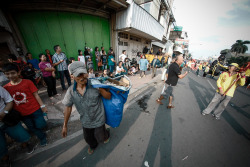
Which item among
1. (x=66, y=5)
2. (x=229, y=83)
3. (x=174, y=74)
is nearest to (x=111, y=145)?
(x=174, y=74)

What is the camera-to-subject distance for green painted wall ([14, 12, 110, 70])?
4.35 meters

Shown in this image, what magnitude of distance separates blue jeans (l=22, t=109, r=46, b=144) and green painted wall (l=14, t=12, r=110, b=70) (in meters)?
4.77

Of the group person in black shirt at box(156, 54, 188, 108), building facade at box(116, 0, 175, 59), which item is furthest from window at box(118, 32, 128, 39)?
person in black shirt at box(156, 54, 188, 108)

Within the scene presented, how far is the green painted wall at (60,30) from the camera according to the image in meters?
4.35

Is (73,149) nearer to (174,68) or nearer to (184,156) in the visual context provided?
(184,156)

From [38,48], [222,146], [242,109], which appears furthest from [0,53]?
[242,109]

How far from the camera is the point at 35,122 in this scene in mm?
1888

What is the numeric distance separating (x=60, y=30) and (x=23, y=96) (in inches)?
209

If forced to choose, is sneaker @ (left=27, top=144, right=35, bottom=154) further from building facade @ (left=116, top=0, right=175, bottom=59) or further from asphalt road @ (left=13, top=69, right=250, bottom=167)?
building facade @ (left=116, top=0, right=175, bottom=59)

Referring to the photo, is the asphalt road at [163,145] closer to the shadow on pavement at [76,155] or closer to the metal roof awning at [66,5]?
the shadow on pavement at [76,155]

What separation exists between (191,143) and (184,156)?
497mm

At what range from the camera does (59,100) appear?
134 inches

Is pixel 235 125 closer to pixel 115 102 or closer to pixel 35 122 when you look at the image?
pixel 115 102

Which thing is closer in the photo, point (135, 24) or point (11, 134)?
point (11, 134)
